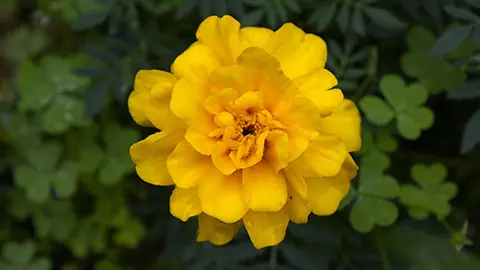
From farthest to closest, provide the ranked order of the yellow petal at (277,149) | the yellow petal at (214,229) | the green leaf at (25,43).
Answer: the green leaf at (25,43)
the yellow petal at (214,229)
the yellow petal at (277,149)

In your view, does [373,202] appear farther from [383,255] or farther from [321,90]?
[321,90]

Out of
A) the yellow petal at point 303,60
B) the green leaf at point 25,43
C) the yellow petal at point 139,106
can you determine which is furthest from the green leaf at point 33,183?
the yellow petal at point 303,60

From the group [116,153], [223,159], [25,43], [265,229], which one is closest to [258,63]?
[223,159]

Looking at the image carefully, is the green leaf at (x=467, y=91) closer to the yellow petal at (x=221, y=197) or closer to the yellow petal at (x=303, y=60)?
the yellow petal at (x=303, y=60)

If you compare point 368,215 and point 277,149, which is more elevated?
point 277,149

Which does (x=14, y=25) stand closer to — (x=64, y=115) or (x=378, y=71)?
(x=64, y=115)

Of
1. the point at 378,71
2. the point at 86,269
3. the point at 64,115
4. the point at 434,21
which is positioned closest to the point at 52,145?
the point at 64,115
